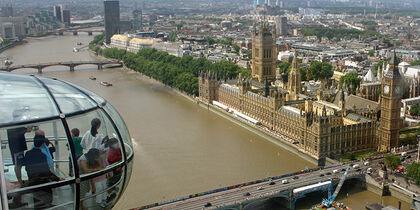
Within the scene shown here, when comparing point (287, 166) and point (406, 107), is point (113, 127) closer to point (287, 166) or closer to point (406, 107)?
point (287, 166)

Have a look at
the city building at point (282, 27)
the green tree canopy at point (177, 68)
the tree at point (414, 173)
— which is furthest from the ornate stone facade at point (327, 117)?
the city building at point (282, 27)

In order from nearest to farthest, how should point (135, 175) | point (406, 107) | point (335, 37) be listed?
point (135, 175), point (406, 107), point (335, 37)

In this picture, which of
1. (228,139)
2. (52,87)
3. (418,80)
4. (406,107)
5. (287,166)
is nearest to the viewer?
(52,87)

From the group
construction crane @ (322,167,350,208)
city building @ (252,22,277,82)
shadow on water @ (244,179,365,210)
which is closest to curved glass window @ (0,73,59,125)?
shadow on water @ (244,179,365,210)

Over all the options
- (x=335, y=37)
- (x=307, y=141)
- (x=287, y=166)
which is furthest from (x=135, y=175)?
(x=335, y=37)

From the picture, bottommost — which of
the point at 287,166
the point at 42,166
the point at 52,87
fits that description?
the point at 287,166

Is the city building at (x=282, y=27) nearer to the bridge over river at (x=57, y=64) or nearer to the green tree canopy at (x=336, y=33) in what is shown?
the green tree canopy at (x=336, y=33)
